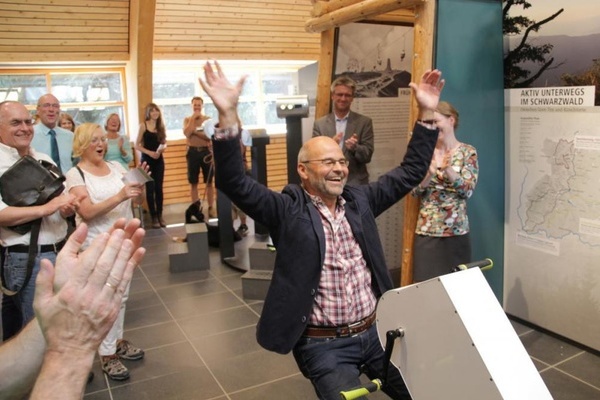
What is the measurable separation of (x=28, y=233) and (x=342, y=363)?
1.79 m

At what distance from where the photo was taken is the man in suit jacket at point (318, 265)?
2105 mm

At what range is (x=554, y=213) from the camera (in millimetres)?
3539

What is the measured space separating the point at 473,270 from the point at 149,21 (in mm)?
6821

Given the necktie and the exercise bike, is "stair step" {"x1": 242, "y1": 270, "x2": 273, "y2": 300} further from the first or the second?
the exercise bike

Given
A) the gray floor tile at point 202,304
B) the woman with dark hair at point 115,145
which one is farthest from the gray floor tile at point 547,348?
the woman with dark hair at point 115,145

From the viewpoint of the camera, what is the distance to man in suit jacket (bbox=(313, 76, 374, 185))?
13.5 ft

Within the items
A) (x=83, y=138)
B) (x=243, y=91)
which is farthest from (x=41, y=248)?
(x=243, y=91)

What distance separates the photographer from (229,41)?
8.91m

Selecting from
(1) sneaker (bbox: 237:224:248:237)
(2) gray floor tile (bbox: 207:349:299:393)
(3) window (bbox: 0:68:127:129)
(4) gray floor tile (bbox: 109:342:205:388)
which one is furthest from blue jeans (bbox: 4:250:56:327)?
(3) window (bbox: 0:68:127:129)

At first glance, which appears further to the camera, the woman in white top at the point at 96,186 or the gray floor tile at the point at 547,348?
the gray floor tile at the point at 547,348

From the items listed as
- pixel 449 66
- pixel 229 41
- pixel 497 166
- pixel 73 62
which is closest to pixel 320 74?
pixel 449 66

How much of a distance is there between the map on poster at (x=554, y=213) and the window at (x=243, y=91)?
665 centimetres

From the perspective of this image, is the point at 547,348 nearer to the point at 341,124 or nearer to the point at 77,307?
the point at 341,124

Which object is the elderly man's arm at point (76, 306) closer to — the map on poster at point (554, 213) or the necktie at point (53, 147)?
the map on poster at point (554, 213)
